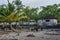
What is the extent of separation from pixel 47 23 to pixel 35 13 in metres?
3.71

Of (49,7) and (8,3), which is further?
(49,7)

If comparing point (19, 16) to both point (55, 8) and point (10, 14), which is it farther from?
point (55, 8)

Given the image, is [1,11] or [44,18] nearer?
[1,11]

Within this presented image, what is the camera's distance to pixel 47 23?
29.0 meters

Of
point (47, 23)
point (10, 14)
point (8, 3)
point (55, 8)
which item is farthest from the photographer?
point (55, 8)

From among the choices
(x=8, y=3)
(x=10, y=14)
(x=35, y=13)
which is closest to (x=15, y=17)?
(x=10, y=14)

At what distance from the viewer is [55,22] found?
2975cm

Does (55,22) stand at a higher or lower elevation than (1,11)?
lower

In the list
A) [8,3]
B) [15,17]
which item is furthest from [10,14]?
[8,3]

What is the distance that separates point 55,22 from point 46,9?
3910 mm

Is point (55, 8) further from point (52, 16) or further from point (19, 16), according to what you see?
point (19, 16)

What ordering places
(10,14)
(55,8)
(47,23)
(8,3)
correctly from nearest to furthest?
(10,14) < (8,3) < (47,23) < (55,8)

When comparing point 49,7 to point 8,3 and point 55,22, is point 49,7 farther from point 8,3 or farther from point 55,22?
point 8,3

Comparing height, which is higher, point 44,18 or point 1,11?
point 1,11
